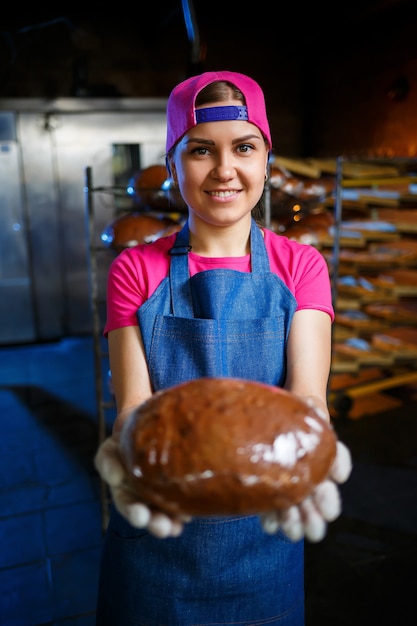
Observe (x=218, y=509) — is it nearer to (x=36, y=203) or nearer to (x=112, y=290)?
(x=112, y=290)

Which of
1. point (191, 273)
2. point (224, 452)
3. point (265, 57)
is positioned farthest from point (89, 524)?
point (265, 57)

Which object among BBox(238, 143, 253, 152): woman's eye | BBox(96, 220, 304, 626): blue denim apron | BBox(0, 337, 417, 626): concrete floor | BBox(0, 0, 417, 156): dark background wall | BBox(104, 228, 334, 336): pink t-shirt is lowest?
BBox(0, 337, 417, 626): concrete floor

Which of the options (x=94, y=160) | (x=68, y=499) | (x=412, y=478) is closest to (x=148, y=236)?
(x=68, y=499)

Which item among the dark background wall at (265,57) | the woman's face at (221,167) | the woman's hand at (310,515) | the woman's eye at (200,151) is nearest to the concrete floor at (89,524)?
the woman's hand at (310,515)

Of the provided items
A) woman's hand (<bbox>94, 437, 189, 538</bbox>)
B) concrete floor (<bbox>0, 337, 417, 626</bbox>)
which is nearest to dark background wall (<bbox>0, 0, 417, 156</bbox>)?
concrete floor (<bbox>0, 337, 417, 626</bbox>)

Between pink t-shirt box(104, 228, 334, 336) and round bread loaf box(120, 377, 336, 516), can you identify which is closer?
round bread loaf box(120, 377, 336, 516)

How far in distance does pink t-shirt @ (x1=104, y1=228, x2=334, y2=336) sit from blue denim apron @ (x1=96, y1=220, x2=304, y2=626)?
1.1 inches

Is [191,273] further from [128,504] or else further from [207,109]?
[128,504]

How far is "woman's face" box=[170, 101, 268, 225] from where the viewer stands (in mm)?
998

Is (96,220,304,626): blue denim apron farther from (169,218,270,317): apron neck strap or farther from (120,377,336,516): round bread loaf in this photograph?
(120,377,336,516): round bread loaf

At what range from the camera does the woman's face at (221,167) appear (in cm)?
100

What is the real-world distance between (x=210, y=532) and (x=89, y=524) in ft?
5.32

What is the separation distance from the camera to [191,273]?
1.17 metres

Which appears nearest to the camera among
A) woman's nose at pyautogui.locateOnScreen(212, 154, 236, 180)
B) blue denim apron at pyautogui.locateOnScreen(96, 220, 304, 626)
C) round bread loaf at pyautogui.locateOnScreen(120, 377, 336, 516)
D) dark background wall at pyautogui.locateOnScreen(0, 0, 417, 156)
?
round bread loaf at pyautogui.locateOnScreen(120, 377, 336, 516)
